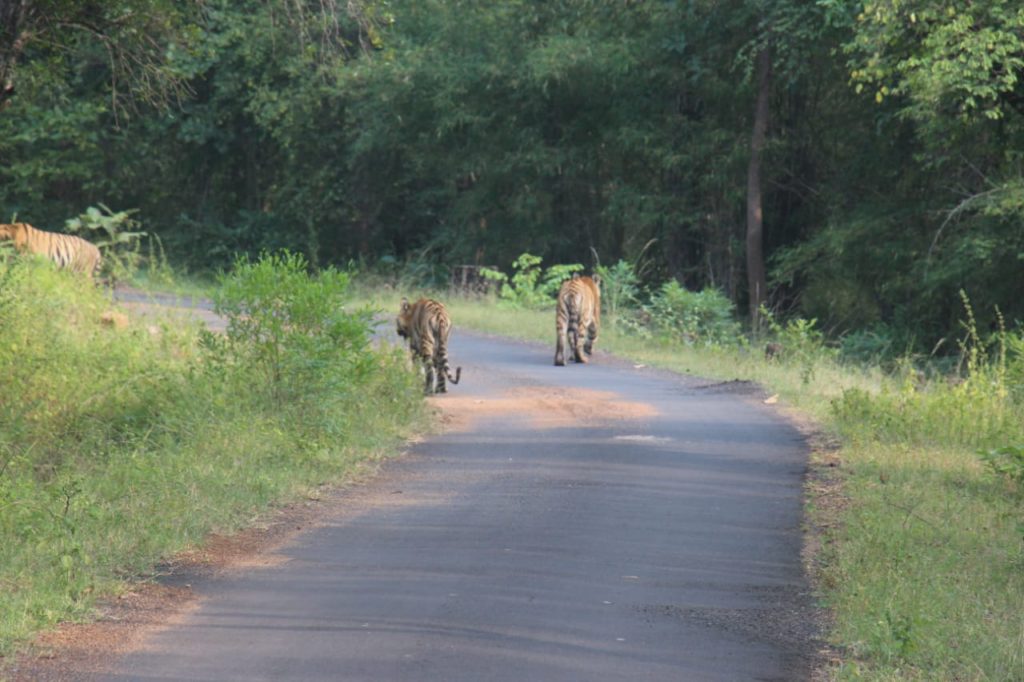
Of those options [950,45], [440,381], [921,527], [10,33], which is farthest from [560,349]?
[921,527]

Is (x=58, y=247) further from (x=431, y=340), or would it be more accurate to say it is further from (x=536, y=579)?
(x=536, y=579)

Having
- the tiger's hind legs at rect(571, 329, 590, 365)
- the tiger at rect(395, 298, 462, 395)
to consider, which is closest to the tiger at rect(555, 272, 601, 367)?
the tiger's hind legs at rect(571, 329, 590, 365)

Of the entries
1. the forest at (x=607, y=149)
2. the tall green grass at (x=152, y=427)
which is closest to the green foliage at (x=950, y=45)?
the forest at (x=607, y=149)

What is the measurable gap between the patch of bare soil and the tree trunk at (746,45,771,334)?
14910mm

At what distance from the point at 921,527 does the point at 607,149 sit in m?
31.3

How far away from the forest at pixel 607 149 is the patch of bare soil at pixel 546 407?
5525 mm

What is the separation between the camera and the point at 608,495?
12.1 meters

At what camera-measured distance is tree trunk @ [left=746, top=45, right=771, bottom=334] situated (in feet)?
111

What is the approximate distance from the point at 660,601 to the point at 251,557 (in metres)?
2.87

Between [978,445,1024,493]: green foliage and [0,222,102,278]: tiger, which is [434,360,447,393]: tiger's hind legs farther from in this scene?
[978,445,1024,493]: green foliage

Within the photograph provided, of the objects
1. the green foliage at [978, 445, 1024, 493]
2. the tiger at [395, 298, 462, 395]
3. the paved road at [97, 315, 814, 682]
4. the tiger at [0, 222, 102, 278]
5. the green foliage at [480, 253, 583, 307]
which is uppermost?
the tiger at [0, 222, 102, 278]

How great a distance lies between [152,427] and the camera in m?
14.8

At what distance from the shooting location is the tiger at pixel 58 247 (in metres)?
24.1

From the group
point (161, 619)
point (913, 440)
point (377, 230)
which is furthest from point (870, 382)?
point (377, 230)
